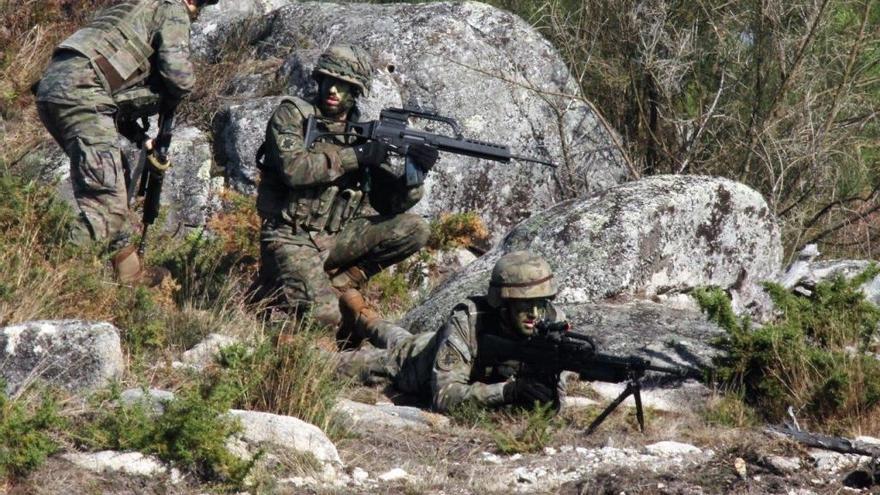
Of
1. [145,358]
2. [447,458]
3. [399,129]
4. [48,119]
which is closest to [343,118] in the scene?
[399,129]

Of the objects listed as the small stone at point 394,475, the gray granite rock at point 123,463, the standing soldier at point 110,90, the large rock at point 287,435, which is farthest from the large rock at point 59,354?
the standing soldier at point 110,90

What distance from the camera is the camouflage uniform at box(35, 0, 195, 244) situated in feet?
27.2

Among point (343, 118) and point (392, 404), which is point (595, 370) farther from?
point (343, 118)

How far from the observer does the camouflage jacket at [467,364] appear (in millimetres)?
7255

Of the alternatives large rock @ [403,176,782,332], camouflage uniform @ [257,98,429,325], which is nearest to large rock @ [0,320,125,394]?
camouflage uniform @ [257,98,429,325]

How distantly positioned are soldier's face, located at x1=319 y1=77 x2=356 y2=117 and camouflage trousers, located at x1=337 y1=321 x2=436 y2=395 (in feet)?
4.76

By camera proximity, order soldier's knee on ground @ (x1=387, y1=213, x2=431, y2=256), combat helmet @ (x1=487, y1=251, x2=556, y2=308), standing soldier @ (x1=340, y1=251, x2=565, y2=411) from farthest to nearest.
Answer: soldier's knee on ground @ (x1=387, y1=213, x2=431, y2=256)
combat helmet @ (x1=487, y1=251, x2=556, y2=308)
standing soldier @ (x1=340, y1=251, x2=565, y2=411)

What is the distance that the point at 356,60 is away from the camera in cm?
873

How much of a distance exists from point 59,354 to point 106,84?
2.49 meters

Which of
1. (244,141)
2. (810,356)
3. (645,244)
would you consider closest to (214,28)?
(244,141)

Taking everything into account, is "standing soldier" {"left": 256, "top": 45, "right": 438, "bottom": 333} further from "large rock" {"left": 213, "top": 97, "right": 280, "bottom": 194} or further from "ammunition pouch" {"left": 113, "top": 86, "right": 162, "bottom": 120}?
"large rock" {"left": 213, "top": 97, "right": 280, "bottom": 194}

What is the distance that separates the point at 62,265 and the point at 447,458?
2446mm

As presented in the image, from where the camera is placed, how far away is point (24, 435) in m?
5.62

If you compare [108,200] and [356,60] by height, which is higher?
[356,60]
